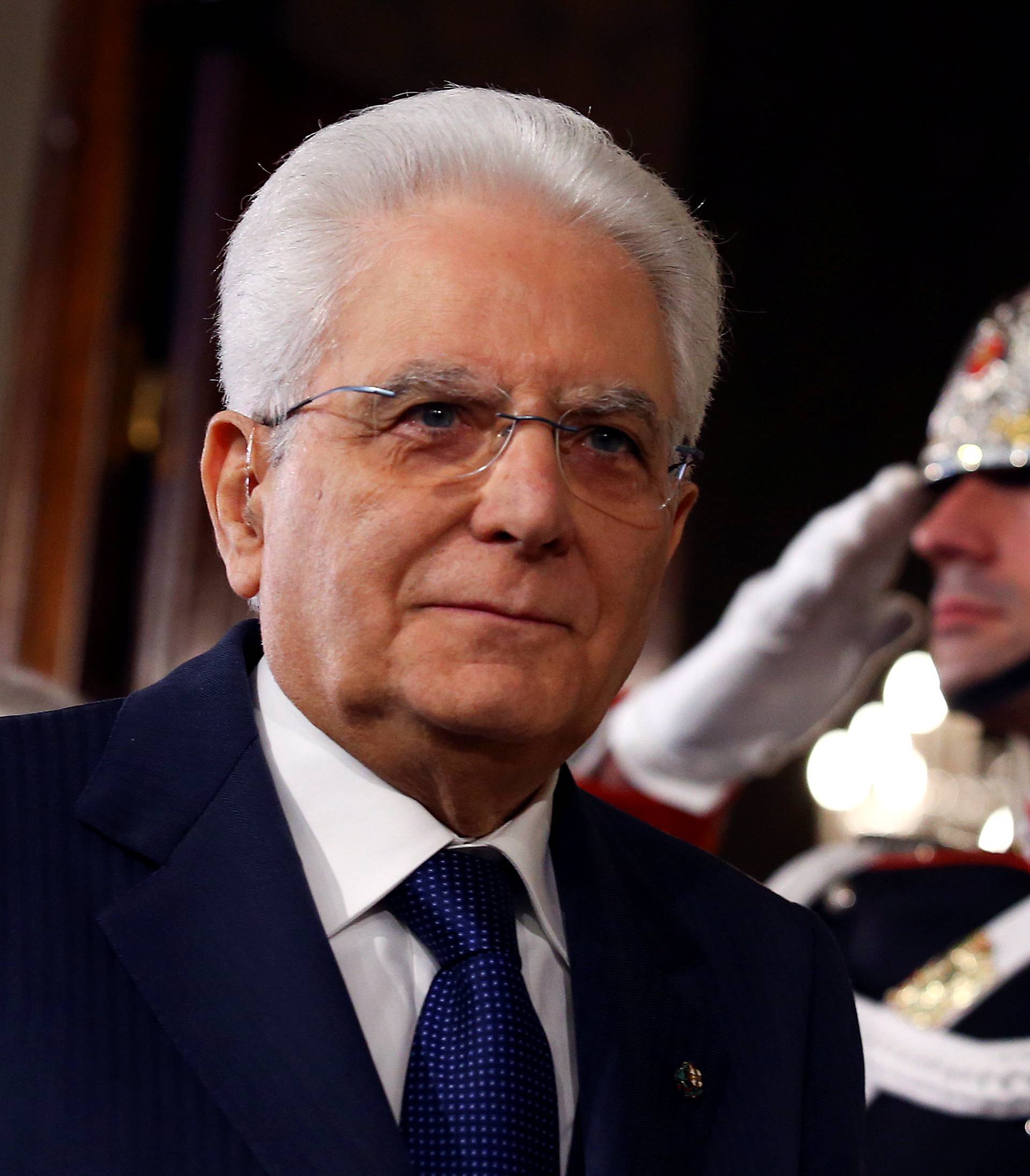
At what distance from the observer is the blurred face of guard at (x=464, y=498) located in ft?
3.05

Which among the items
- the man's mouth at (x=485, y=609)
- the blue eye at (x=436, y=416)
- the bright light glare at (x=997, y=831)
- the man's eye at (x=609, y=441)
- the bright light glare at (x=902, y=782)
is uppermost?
the blue eye at (x=436, y=416)

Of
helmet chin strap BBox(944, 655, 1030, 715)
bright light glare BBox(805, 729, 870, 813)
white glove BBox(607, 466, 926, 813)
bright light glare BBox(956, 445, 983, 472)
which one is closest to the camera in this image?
helmet chin strap BBox(944, 655, 1030, 715)

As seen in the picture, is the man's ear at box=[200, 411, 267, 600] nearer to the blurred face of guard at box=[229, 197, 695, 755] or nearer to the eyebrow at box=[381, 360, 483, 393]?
the blurred face of guard at box=[229, 197, 695, 755]

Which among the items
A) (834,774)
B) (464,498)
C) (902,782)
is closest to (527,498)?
→ (464,498)

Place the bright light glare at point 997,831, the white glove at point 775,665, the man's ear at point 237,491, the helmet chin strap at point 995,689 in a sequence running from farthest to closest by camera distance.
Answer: the bright light glare at point 997,831 → the white glove at point 775,665 → the helmet chin strap at point 995,689 → the man's ear at point 237,491

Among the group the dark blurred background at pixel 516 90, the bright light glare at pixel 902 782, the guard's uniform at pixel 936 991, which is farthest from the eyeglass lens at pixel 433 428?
the bright light glare at pixel 902 782

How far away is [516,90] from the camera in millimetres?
2887

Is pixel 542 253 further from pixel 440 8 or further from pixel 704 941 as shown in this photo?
pixel 440 8

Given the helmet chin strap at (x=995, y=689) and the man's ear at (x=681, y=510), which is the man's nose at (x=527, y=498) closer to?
the man's ear at (x=681, y=510)

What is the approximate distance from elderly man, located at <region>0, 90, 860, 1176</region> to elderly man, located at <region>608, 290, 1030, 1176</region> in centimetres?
77

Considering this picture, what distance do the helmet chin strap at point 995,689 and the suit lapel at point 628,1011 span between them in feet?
2.97

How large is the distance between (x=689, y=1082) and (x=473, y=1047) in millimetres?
195

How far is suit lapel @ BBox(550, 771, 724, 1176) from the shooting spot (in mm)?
944

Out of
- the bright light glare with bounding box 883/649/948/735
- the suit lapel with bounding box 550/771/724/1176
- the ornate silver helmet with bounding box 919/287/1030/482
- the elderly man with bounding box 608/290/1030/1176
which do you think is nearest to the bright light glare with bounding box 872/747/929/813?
the bright light glare with bounding box 883/649/948/735
